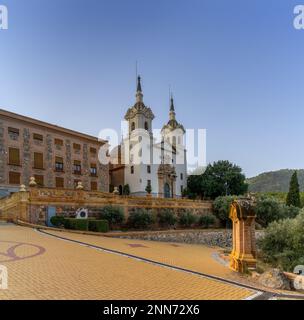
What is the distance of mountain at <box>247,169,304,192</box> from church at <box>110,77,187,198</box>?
68741 mm

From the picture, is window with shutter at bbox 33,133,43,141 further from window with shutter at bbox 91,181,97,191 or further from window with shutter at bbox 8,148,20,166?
window with shutter at bbox 91,181,97,191

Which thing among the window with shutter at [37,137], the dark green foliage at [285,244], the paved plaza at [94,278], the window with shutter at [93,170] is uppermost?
the window with shutter at [37,137]

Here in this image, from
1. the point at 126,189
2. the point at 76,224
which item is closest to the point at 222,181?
the point at 126,189

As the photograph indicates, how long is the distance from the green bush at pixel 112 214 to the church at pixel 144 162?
17.9 metres

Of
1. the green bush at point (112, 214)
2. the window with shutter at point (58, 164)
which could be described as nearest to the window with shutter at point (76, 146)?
the window with shutter at point (58, 164)

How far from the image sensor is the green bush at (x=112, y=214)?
24725 mm

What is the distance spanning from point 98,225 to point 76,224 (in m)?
1.84

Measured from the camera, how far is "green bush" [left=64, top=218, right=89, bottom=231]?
67.9ft

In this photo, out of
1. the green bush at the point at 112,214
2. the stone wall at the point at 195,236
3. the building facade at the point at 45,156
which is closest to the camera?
the green bush at the point at 112,214

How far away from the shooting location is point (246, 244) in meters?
11.0

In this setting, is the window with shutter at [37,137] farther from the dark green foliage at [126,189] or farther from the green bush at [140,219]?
the dark green foliage at [126,189]

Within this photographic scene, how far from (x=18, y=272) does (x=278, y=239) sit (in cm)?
1311

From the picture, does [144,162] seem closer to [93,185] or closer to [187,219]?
[93,185]
